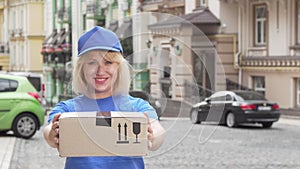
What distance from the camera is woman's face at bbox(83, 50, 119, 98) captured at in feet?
13.5

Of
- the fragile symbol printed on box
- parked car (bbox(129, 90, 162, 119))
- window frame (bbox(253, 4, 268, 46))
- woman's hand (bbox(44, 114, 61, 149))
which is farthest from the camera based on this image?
window frame (bbox(253, 4, 268, 46))

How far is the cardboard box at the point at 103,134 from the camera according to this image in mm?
3857

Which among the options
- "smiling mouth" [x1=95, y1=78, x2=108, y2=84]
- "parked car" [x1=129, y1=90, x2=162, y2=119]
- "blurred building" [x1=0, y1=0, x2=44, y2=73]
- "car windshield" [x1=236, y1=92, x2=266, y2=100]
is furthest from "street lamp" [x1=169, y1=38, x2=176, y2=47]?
"blurred building" [x1=0, y1=0, x2=44, y2=73]

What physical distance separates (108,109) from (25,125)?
1604cm

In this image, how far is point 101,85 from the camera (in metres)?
4.14

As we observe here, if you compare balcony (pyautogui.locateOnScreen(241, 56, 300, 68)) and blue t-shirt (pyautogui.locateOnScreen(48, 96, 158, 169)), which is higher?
balcony (pyautogui.locateOnScreen(241, 56, 300, 68))

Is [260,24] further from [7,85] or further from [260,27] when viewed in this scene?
[7,85]

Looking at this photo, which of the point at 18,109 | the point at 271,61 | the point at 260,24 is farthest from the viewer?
the point at 260,24

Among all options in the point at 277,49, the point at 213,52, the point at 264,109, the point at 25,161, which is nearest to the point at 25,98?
the point at 25,161

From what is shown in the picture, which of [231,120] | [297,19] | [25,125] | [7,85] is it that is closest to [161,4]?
[297,19]

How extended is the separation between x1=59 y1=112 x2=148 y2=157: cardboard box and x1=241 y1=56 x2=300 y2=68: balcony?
1154 inches

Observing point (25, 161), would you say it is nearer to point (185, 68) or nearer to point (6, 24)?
point (185, 68)

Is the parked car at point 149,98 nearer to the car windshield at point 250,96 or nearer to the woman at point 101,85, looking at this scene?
the woman at point 101,85

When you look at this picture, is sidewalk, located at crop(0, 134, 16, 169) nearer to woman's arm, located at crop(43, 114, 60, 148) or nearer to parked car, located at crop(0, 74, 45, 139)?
parked car, located at crop(0, 74, 45, 139)
